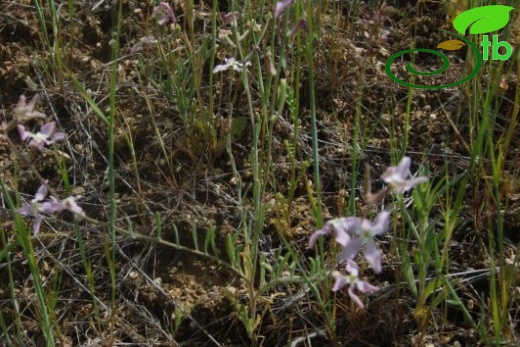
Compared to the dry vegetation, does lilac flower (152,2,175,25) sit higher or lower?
higher

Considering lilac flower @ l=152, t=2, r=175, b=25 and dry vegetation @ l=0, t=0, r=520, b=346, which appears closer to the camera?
dry vegetation @ l=0, t=0, r=520, b=346

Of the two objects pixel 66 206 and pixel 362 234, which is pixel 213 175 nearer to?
pixel 66 206

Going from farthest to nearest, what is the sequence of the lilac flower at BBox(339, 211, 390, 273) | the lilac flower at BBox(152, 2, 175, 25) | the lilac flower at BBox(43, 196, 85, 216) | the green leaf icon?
1. the green leaf icon
2. the lilac flower at BBox(152, 2, 175, 25)
3. the lilac flower at BBox(43, 196, 85, 216)
4. the lilac flower at BBox(339, 211, 390, 273)

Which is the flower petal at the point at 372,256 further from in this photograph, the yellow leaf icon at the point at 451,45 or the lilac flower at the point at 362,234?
the yellow leaf icon at the point at 451,45

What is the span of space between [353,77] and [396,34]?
0.24m

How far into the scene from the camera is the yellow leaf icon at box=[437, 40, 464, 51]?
212 centimetres

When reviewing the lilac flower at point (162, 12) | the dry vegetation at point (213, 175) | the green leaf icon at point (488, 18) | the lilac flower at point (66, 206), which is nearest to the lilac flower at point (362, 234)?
the dry vegetation at point (213, 175)

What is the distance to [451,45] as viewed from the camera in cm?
213

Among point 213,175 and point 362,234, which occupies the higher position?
point 362,234

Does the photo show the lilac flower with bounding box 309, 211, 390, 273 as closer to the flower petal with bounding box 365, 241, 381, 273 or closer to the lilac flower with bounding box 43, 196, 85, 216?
the flower petal with bounding box 365, 241, 381, 273

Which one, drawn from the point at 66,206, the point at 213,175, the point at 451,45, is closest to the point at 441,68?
the point at 451,45

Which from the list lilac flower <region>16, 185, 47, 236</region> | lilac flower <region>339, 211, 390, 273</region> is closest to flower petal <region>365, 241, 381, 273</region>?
lilac flower <region>339, 211, 390, 273</region>

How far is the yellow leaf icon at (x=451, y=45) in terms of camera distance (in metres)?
2.12

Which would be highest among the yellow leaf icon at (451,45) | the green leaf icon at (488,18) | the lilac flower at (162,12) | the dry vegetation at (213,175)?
the lilac flower at (162,12)
